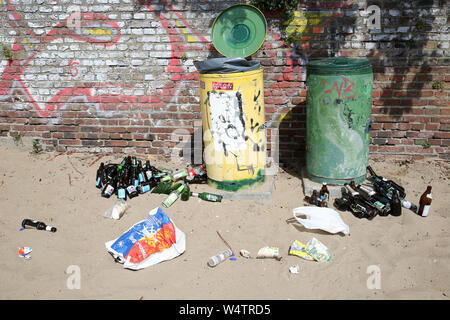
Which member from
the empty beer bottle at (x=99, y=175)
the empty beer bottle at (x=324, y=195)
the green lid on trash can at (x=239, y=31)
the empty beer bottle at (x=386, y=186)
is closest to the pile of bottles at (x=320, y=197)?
the empty beer bottle at (x=324, y=195)

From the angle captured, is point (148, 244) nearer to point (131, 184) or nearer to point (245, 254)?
point (245, 254)

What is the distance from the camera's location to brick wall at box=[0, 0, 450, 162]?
4918 mm

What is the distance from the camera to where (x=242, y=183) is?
462 cm

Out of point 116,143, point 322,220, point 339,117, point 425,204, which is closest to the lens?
point 322,220

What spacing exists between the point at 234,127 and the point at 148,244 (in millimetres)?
1547

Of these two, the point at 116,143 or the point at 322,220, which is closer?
the point at 322,220

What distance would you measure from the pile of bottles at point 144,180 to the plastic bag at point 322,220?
0.99 meters

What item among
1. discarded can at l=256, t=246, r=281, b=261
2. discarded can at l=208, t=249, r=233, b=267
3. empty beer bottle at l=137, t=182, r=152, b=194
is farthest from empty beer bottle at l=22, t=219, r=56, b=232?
discarded can at l=256, t=246, r=281, b=261

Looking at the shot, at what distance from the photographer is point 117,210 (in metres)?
4.39

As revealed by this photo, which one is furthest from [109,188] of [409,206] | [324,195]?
[409,206]

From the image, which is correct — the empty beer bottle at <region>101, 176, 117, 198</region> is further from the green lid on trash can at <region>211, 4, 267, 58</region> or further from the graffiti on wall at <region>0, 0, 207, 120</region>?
the green lid on trash can at <region>211, 4, 267, 58</region>

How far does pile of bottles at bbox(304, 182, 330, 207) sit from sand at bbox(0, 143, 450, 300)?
12 cm

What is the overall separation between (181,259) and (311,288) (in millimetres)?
1179

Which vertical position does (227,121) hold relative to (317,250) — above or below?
above
